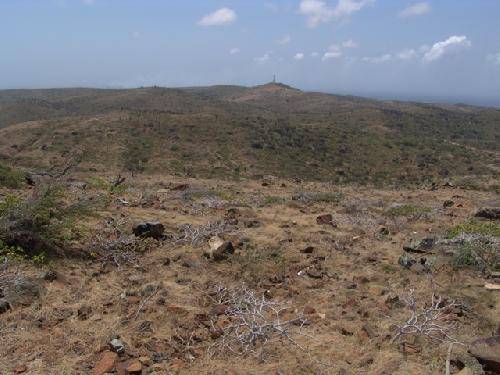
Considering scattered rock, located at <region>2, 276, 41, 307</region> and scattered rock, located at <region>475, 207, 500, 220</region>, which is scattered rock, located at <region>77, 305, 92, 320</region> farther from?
scattered rock, located at <region>475, 207, 500, 220</region>

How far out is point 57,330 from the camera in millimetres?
5078

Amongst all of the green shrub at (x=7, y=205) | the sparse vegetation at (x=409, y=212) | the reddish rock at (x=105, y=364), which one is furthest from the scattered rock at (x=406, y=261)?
the green shrub at (x=7, y=205)

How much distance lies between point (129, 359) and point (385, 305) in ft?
9.98

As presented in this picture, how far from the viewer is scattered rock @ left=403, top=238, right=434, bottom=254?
25.7 feet

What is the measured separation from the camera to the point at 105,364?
442 centimetres

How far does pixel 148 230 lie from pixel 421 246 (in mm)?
4515

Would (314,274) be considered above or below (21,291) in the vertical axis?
below

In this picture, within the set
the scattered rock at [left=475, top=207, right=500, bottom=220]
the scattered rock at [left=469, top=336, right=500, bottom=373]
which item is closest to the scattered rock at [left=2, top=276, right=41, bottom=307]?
the scattered rock at [left=469, top=336, right=500, bottom=373]

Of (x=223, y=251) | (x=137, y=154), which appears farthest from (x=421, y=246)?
(x=137, y=154)

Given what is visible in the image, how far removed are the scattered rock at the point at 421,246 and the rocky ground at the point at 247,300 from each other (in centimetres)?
2

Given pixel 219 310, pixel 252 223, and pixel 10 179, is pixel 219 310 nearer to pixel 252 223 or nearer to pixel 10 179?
pixel 252 223

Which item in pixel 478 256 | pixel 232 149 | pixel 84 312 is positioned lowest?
pixel 232 149

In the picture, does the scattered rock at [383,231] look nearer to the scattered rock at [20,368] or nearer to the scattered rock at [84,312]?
the scattered rock at [84,312]

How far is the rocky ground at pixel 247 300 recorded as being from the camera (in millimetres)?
4617
